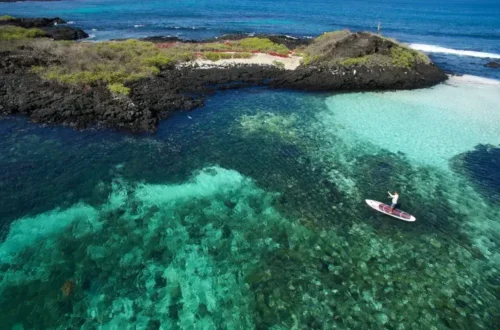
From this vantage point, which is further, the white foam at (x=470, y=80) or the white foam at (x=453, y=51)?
the white foam at (x=453, y=51)

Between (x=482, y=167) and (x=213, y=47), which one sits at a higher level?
(x=213, y=47)

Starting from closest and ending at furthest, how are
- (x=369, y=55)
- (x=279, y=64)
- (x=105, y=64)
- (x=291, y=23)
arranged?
(x=105, y=64), (x=369, y=55), (x=279, y=64), (x=291, y=23)

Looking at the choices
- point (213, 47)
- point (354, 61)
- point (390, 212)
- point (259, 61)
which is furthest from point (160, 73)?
point (390, 212)

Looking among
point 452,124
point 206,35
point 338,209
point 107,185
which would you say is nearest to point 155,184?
point 107,185

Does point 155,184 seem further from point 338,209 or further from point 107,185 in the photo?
point 338,209

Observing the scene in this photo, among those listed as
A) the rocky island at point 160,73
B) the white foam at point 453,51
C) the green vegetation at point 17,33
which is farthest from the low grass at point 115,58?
the white foam at point 453,51

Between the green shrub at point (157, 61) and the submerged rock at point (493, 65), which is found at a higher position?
the submerged rock at point (493, 65)

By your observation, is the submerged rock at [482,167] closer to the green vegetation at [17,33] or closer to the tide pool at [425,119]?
the tide pool at [425,119]

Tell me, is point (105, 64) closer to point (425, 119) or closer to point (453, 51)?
point (425, 119)
